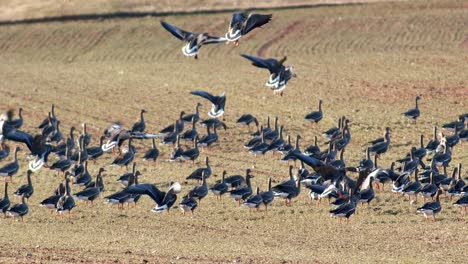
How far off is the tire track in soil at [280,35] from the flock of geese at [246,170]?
17.4 metres

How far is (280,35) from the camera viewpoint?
2276 inches

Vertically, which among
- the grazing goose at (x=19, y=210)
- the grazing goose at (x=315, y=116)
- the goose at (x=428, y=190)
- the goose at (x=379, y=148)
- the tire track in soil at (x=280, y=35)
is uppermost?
the tire track in soil at (x=280, y=35)

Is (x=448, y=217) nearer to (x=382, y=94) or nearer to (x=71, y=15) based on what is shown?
(x=382, y=94)

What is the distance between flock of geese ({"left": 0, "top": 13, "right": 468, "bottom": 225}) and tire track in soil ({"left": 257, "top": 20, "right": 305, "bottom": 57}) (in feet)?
57.1

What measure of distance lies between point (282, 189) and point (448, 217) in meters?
3.67

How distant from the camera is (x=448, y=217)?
24.6m

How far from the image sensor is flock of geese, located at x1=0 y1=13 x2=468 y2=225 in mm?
23281

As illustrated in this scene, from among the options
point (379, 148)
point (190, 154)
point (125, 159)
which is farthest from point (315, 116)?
point (125, 159)

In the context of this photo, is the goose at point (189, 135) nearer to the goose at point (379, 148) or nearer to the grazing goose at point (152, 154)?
the grazing goose at point (152, 154)

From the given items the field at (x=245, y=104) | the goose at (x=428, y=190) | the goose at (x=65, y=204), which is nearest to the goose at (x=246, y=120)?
the field at (x=245, y=104)

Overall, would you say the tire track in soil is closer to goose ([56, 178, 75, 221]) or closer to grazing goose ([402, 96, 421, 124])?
grazing goose ([402, 96, 421, 124])

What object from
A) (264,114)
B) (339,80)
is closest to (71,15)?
(339,80)

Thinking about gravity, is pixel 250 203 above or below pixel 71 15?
below

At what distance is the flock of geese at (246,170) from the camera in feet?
76.4
